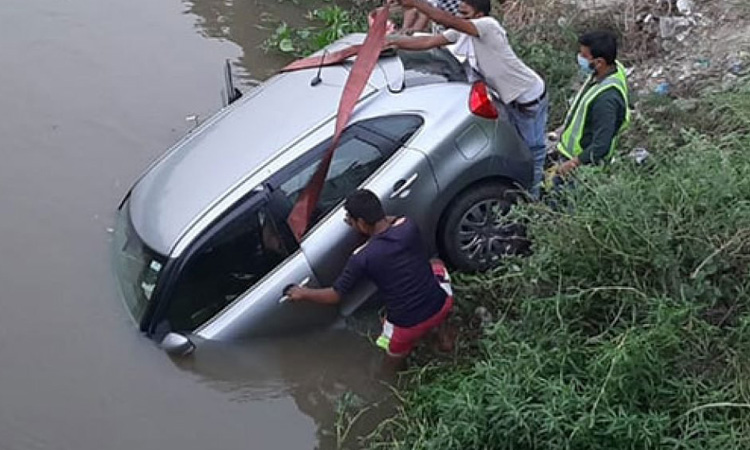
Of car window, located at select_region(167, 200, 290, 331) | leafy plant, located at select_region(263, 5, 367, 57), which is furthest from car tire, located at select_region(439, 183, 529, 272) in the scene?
leafy plant, located at select_region(263, 5, 367, 57)

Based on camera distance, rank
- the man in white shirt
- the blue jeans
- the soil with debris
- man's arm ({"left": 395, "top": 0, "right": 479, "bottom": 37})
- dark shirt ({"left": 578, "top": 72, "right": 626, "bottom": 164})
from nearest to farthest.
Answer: dark shirt ({"left": 578, "top": 72, "right": 626, "bottom": 164})
man's arm ({"left": 395, "top": 0, "right": 479, "bottom": 37})
the man in white shirt
the blue jeans
the soil with debris

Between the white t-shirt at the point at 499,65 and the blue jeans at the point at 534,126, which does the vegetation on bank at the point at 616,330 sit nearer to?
the blue jeans at the point at 534,126

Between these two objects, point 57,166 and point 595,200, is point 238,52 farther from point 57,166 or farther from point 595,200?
point 595,200

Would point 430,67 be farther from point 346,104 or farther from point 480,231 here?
point 480,231

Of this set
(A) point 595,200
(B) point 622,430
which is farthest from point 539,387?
(A) point 595,200

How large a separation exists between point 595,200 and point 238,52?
19.8ft

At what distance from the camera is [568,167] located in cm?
661

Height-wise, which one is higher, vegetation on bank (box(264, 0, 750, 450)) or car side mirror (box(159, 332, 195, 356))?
vegetation on bank (box(264, 0, 750, 450))

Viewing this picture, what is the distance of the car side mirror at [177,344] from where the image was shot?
20.9ft

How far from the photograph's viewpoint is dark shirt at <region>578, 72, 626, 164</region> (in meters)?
6.52

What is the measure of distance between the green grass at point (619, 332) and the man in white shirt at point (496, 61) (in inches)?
39.2

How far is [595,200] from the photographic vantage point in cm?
574

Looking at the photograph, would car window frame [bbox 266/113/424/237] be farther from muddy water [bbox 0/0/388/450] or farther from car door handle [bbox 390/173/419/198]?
muddy water [bbox 0/0/388/450]

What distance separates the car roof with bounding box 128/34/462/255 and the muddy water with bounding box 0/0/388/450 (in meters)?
0.73
